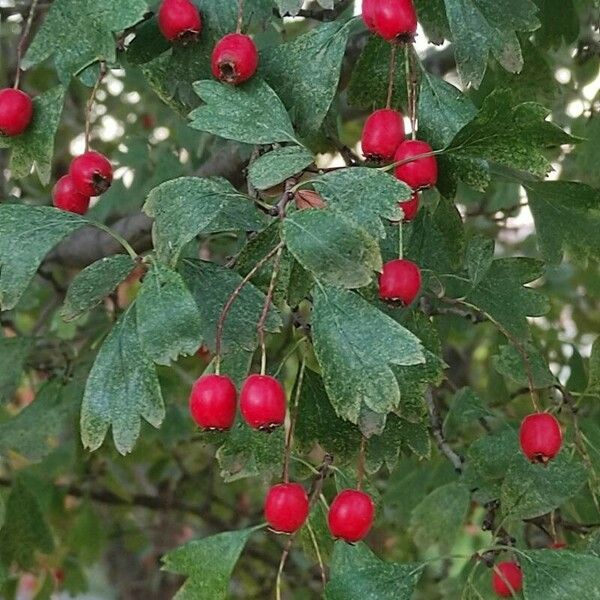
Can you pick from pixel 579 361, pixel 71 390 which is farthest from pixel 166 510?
pixel 579 361

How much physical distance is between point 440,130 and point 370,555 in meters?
0.43

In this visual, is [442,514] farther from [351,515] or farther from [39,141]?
[39,141]

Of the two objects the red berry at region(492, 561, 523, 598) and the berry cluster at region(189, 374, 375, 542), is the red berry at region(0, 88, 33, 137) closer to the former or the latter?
the berry cluster at region(189, 374, 375, 542)

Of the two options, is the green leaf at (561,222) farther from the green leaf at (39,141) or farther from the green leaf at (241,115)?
the green leaf at (39,141)

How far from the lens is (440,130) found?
3.31 ft

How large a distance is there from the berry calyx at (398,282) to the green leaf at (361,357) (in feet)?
0.13

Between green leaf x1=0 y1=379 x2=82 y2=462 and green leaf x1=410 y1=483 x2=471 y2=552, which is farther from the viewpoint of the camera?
green leaf x1=0 y1=379 x2=82 y2=462

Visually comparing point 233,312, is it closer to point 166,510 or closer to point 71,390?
point 71,390

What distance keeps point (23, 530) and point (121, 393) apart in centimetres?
108

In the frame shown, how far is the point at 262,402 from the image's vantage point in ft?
2.82

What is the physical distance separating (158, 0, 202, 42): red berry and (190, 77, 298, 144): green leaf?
0.30 ft

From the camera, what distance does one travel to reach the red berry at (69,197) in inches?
41.0

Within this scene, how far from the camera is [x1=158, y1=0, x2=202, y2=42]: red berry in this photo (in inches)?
39.4

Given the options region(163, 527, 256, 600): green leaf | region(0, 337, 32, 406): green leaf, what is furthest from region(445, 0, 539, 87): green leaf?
region(0, 337, 32, 406): green leaf
